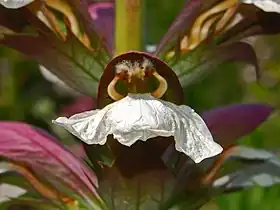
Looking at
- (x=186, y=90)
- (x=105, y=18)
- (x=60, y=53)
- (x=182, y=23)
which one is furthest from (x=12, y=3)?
(x=186, y=90)

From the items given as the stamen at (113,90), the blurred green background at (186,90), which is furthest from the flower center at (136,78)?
the blurred green background at (186,90)

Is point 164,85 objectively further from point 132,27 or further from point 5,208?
point 5,208

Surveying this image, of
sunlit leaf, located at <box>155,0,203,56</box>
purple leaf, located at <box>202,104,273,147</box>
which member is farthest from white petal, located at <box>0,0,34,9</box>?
purple leaf, located at <box>202,104,273,147</box>

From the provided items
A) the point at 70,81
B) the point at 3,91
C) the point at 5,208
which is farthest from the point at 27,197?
the point at 3,91

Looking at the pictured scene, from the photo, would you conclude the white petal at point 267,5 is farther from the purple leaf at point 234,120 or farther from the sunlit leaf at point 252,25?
the purple leaf at point 234,120

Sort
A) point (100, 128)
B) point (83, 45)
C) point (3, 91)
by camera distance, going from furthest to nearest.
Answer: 1. point (3, 91)
2. point (83, 45)
3. point (100, 128)

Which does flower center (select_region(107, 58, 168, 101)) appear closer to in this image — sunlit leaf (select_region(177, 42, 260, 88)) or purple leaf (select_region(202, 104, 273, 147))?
sunlit leaf (select_region(177, 42, 260, 88))
